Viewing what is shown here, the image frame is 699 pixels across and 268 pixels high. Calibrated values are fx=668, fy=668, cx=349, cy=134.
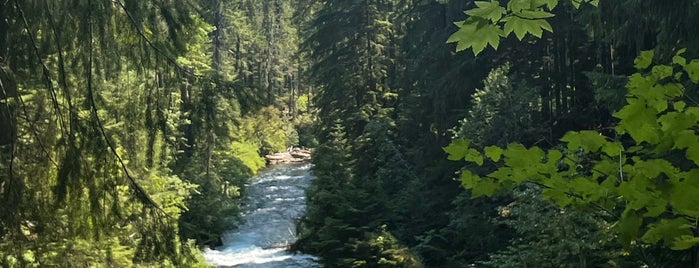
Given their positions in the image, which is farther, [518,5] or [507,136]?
[507,136]

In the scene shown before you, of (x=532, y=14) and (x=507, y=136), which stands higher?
(x=532, y=14)

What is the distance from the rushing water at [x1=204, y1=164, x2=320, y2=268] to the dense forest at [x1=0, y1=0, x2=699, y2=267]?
626 millimetres

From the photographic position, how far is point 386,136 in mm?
20609

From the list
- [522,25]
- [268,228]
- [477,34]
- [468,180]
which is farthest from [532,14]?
[268,228]

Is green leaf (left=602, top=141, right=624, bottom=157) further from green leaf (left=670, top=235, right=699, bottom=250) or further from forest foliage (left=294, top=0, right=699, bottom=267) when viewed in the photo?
green leaf (left=670, top=235, right=699, bottom=250)

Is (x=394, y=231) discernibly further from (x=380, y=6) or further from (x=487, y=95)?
(x=380, y=6)

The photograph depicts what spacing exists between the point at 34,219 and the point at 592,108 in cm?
1284

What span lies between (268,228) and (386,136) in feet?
16.7

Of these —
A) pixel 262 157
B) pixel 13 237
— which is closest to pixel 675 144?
pixel 13 237

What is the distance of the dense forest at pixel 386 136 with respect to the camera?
2152 millimetres

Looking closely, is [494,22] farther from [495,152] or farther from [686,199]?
[686,199]

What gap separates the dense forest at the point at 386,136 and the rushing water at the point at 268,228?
2.05 feet

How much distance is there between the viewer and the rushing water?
17422 mm

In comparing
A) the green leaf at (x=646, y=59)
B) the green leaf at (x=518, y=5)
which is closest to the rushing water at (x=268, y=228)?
the green leaf at (x=646, y=59)
